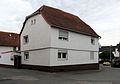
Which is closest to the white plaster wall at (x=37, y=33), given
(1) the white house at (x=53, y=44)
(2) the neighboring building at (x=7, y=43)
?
(1) the white house at (x=53, y=44)

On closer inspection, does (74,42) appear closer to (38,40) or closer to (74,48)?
(74,48)

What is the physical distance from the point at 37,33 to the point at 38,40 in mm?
982

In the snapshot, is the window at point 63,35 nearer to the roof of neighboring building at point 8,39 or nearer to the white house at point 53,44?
the white house at point 53,44

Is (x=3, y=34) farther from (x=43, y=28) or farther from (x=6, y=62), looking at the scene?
(x=43, y=28)

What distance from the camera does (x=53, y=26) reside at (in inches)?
974

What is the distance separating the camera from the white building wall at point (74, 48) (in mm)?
24781

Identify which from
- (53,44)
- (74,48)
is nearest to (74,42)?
(74,48)

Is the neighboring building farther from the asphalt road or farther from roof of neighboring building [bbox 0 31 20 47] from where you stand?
the asphalt road


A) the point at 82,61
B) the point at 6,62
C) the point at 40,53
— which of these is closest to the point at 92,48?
the point at 82,61

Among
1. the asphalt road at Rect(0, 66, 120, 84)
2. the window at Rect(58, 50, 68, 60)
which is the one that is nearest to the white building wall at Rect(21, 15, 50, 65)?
the window at Rect(58, 50, 68, 60)

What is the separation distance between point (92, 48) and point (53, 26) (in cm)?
1016

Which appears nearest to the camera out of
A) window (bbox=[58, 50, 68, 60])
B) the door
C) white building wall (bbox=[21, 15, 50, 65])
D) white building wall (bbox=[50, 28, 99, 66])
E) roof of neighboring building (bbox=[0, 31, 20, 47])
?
white building wall (bbox=[50, 28, 99, 66])

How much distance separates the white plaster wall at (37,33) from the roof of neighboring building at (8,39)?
16485 millimetres

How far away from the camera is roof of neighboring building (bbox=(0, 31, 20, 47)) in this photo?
45875 millimetres
